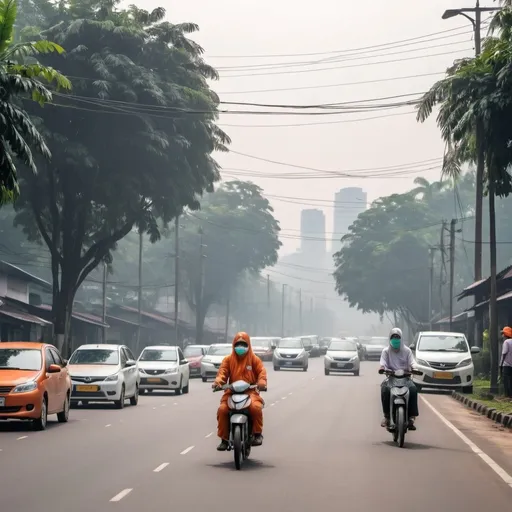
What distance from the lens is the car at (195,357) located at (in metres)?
55.5

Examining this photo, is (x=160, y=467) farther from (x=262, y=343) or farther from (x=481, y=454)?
(x=262, y=343)

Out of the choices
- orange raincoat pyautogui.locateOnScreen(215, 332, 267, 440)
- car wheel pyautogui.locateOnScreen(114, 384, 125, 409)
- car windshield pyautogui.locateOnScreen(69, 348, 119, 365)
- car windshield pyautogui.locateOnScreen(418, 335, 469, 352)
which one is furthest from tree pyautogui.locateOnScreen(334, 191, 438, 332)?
orange raincoat pyautogui.locateOnScreen(215, 332, 267, 440)

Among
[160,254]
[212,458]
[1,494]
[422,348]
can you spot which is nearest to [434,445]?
[212,458]

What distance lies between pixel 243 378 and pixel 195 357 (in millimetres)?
40381

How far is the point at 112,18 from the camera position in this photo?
47.7 meters

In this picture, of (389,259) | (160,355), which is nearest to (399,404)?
(160,355)

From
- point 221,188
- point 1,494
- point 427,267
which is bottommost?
point 1,494

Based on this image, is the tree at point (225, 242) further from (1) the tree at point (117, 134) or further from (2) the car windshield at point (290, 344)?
(1) the tree at point (117, 134)

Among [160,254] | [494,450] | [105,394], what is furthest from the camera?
Result: [160,254]

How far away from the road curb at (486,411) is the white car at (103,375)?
904 centimetres

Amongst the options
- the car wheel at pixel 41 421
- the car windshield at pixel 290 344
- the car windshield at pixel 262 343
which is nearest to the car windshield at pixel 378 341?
the car windshield at pixel 262 343

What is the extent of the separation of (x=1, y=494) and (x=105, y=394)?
17235 millimetres

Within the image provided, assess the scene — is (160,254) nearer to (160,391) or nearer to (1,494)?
(160,391)

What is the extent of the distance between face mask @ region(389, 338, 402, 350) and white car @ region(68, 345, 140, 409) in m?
11.9
